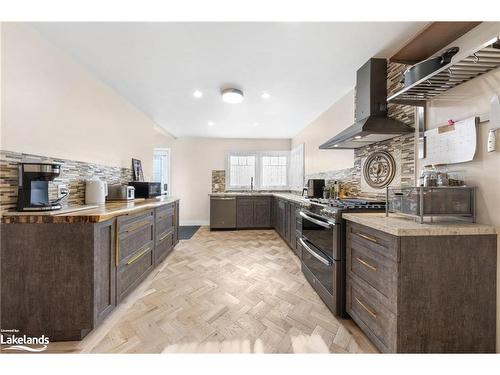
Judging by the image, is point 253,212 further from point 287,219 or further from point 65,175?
point 65,175

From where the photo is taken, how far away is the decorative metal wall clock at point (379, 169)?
205cm

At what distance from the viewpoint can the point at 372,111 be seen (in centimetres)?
204

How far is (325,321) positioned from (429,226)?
1076mm

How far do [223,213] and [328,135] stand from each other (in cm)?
289

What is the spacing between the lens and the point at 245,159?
219 inches

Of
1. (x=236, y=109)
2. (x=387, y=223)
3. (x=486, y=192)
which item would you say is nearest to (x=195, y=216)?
(x=236, y=109)

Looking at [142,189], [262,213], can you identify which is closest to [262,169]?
[262,213]

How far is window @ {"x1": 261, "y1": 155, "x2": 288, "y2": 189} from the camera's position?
5.58 m

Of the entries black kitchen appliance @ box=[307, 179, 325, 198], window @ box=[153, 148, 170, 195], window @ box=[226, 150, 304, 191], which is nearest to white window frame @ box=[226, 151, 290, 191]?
window @ box=[226, 150, 304, 191]

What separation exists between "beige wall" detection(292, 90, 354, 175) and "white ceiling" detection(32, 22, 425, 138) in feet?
0.67

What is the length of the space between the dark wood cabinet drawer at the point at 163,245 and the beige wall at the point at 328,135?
273cm

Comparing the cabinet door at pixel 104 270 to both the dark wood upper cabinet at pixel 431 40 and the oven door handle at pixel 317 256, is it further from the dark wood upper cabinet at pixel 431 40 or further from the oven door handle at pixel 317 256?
the dark wood upper cabinet at pixel 431 40
